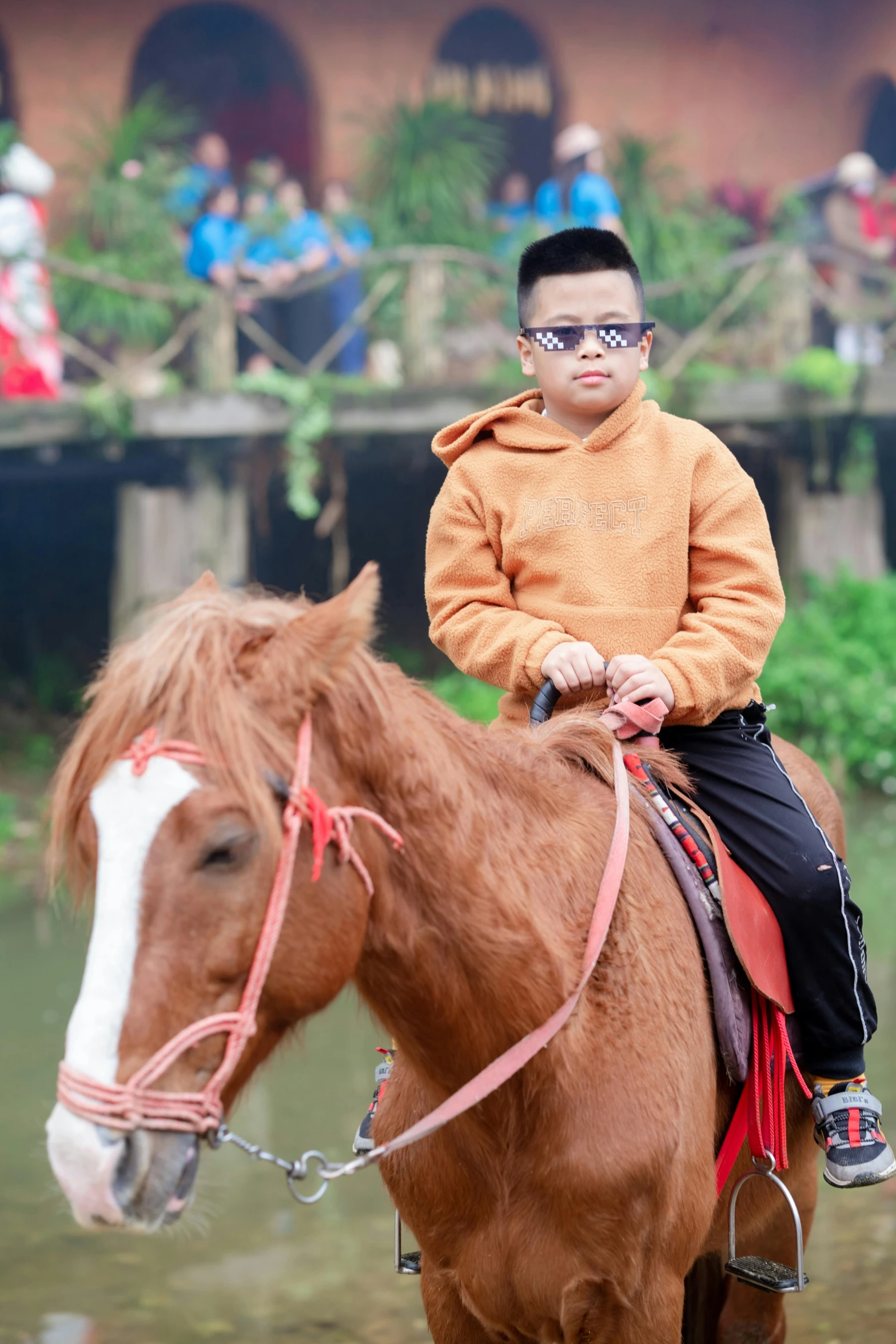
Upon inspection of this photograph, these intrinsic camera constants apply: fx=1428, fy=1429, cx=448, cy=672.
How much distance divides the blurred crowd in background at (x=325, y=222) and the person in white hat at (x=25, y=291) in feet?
0.04

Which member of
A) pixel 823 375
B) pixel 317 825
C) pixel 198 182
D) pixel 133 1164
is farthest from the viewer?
pixel 198 182

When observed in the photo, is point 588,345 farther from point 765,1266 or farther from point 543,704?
point 765,1266

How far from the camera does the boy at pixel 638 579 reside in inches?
102

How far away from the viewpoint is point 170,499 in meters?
10.4

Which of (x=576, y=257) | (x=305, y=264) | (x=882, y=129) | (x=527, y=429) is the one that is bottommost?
(x=527, y=429)

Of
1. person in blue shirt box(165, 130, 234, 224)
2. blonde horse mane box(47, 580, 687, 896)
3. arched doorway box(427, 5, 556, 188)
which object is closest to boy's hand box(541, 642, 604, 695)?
blonde horse mane box(47, 580, 687, 896)

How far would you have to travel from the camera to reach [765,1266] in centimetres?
273

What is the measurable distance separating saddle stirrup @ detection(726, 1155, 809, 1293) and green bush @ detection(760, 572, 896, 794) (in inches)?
290

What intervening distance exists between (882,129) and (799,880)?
13535 millimetres

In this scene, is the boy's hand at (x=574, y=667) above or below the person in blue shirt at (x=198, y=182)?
below

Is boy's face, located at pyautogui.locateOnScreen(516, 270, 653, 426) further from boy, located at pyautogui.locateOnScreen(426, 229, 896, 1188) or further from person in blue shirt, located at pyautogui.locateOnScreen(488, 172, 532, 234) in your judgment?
person in blue shirt, located at pyautogui.locateOnScreen(488, 172, 532, 234)

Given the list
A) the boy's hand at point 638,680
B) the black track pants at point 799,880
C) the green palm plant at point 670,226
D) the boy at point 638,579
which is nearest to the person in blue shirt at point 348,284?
the green palm plant at point 670,226

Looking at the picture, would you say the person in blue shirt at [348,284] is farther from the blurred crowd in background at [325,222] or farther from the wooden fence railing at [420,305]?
the wooden fence railing at [420,305]

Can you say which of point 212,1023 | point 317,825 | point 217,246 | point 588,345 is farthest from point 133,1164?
point 217,246
